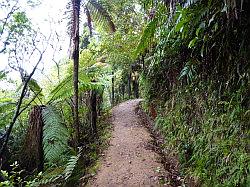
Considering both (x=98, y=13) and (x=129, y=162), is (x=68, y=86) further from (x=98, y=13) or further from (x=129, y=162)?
(x=129, y=162)

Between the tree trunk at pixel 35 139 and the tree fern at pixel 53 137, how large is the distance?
14 centimetres

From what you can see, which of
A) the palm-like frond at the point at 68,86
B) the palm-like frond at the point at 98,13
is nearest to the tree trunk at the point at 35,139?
the palm-like frond at the point at 68,86

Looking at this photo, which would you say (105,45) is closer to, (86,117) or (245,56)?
(86,117)

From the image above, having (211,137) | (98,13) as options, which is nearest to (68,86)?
(98,13)

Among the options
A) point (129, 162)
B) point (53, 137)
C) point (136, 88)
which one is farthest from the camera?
point (136, 88)

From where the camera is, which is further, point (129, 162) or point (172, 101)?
point (172, 101)

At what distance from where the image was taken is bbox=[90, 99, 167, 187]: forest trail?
460 cm

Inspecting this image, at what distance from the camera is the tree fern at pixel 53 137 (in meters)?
5.10

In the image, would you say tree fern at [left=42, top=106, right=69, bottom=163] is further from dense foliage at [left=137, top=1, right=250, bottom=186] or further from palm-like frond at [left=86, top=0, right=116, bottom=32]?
palm-like frond at [left=86, top=0, right=116, bottom=32]

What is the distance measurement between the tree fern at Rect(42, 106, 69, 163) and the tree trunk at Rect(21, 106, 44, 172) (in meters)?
0.14

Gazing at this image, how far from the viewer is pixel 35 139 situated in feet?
18.0

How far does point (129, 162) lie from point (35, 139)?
1.79 meters

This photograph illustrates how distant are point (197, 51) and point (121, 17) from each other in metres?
7.81

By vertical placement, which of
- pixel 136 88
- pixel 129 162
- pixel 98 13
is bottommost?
pixel 136 88
